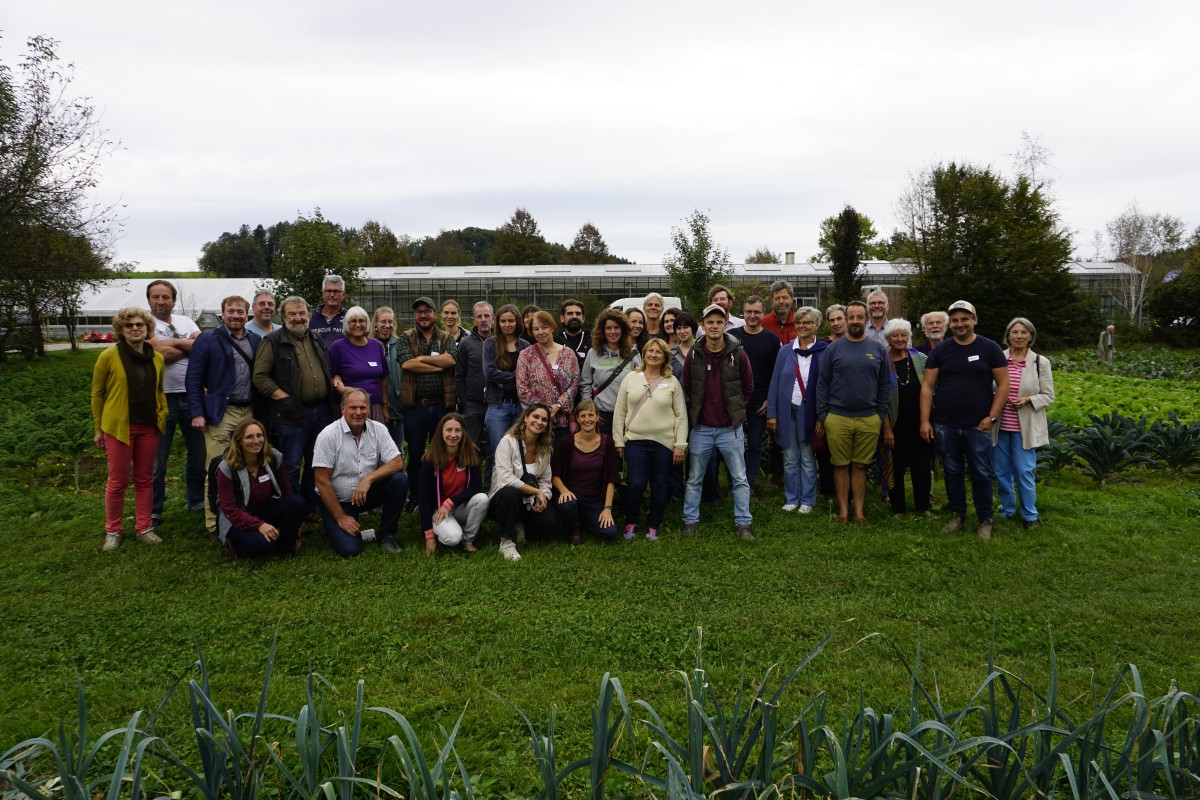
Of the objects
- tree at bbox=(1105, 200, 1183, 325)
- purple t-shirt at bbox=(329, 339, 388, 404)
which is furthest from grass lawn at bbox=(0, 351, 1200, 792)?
tree at bbox=(1105, 200, 1183, 325)

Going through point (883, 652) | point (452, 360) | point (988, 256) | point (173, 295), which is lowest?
point (883, 652)

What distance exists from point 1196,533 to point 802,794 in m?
5.49

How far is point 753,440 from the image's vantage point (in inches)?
277

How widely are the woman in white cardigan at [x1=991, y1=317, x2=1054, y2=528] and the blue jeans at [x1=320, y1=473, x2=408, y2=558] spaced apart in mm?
4935

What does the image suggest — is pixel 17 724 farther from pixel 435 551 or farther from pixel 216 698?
pixel 435 551

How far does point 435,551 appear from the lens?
18.3 feet

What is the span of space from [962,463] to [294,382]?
5.63 meters

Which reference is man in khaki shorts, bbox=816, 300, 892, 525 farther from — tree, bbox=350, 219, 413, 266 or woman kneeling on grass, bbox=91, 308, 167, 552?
tree, bbox=350, 219, 413, 266

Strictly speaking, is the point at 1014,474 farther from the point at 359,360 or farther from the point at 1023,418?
the point at 359,360

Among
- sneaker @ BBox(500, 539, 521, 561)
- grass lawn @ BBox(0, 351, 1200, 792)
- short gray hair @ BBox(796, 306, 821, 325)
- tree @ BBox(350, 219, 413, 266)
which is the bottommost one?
grass lawn @ BBox(0, 351, 1200, 792)

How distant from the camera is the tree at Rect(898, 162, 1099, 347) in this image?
2372 centimetres

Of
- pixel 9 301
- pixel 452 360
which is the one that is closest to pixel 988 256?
pixel 452 360

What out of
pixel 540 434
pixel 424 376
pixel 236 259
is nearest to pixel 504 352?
pixel 424 376

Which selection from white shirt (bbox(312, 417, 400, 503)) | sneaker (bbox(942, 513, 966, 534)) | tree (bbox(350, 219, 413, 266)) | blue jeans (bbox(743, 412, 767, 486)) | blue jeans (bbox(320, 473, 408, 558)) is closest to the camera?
blue jeans (bbox(320, 473, 408, 558))
